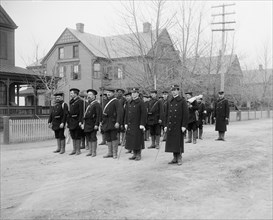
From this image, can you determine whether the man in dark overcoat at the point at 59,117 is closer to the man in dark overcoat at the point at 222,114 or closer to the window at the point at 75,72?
the man in dark overcoat at the point at 222,114

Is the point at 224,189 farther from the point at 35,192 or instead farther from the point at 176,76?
the point at 176,76

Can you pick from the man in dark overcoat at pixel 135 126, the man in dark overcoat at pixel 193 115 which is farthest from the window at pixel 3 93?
the man in dark overcoat at pixel 135 126

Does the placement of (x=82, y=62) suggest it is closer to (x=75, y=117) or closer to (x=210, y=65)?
(x=210, y=65)

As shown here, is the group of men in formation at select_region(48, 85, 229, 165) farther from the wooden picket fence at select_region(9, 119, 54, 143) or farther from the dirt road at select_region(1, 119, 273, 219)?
the wooden picket fence at select_region(9, 119, 54, 143)

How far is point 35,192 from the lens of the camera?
7.32 m

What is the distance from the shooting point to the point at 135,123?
10.3m

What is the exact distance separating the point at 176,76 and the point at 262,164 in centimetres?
1365

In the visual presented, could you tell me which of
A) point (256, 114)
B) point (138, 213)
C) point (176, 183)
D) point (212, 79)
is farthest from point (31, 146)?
point (256, 114)

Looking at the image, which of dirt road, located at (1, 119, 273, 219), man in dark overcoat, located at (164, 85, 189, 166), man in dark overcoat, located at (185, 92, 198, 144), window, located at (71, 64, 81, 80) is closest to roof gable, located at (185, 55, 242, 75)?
man in dark overcoat, located at (185, 92, 198, 144)

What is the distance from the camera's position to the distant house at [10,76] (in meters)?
23.2

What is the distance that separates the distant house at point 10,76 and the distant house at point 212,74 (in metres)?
11.4

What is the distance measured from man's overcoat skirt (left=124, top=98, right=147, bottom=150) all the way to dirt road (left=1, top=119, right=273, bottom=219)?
52 cm

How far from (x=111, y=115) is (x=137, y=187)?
3.81 meters

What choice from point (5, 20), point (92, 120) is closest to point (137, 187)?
point (92, 120)
